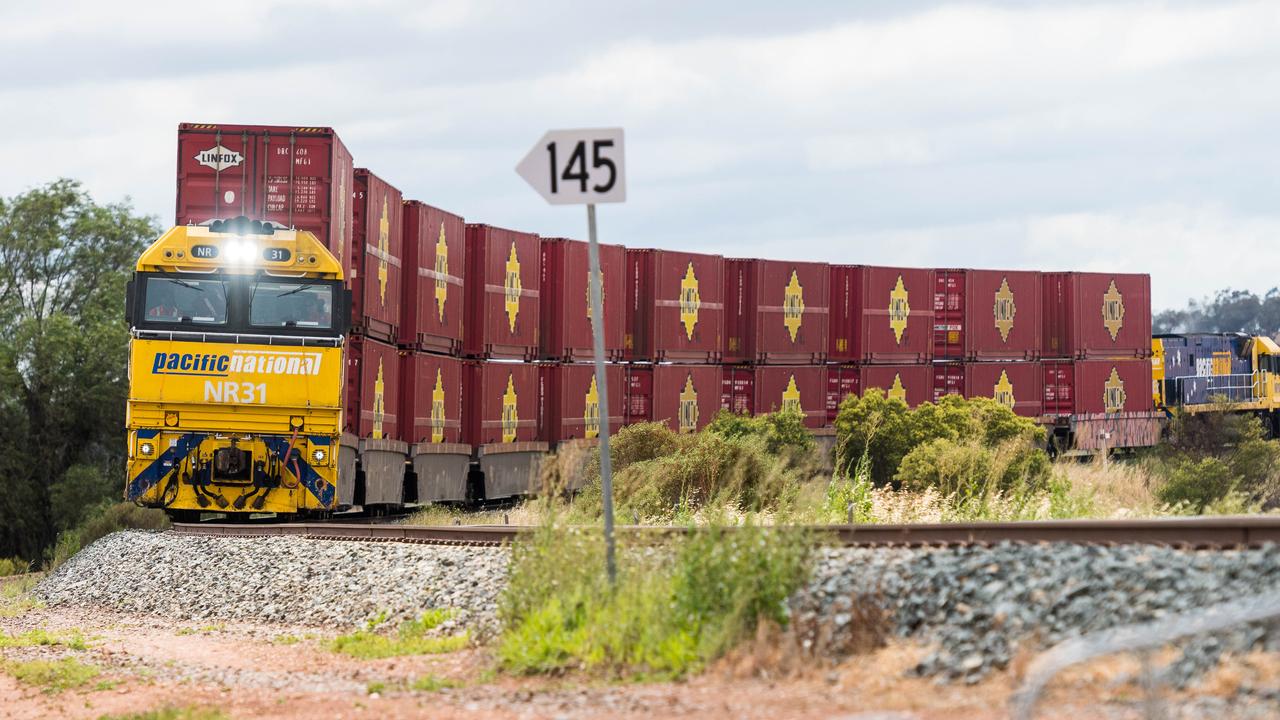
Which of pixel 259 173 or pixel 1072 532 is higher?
pixel 259 173

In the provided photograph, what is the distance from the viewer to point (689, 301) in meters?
28.3

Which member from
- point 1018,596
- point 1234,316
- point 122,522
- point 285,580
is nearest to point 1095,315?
point 122,522

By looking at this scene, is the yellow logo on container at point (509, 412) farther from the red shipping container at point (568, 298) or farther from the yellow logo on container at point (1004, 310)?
the yellow logo on container at point (1004, 310)

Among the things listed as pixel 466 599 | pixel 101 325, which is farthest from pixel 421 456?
pixel 101 325

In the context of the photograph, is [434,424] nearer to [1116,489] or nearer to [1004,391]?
[1116,489]

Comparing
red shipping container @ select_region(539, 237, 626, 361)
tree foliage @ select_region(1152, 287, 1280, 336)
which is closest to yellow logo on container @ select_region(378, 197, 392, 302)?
red shipping container @ select_region(539, 237, 626, 361)

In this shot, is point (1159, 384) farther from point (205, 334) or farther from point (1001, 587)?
point (1001, 587)

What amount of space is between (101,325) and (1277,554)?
34.3 metres

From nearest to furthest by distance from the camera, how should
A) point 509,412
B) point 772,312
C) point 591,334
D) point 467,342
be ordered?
point 467,342, point 509,412, point 591,334, point 772,312

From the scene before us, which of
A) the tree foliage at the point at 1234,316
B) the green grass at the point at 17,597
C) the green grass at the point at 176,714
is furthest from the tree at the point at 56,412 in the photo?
the tree foliage at the point at 1234,316

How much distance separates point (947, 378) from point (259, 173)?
18.4 metres

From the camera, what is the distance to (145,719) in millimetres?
7570

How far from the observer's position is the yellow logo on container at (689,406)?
91.2 feet

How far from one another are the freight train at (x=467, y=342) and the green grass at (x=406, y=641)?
21.9ft
